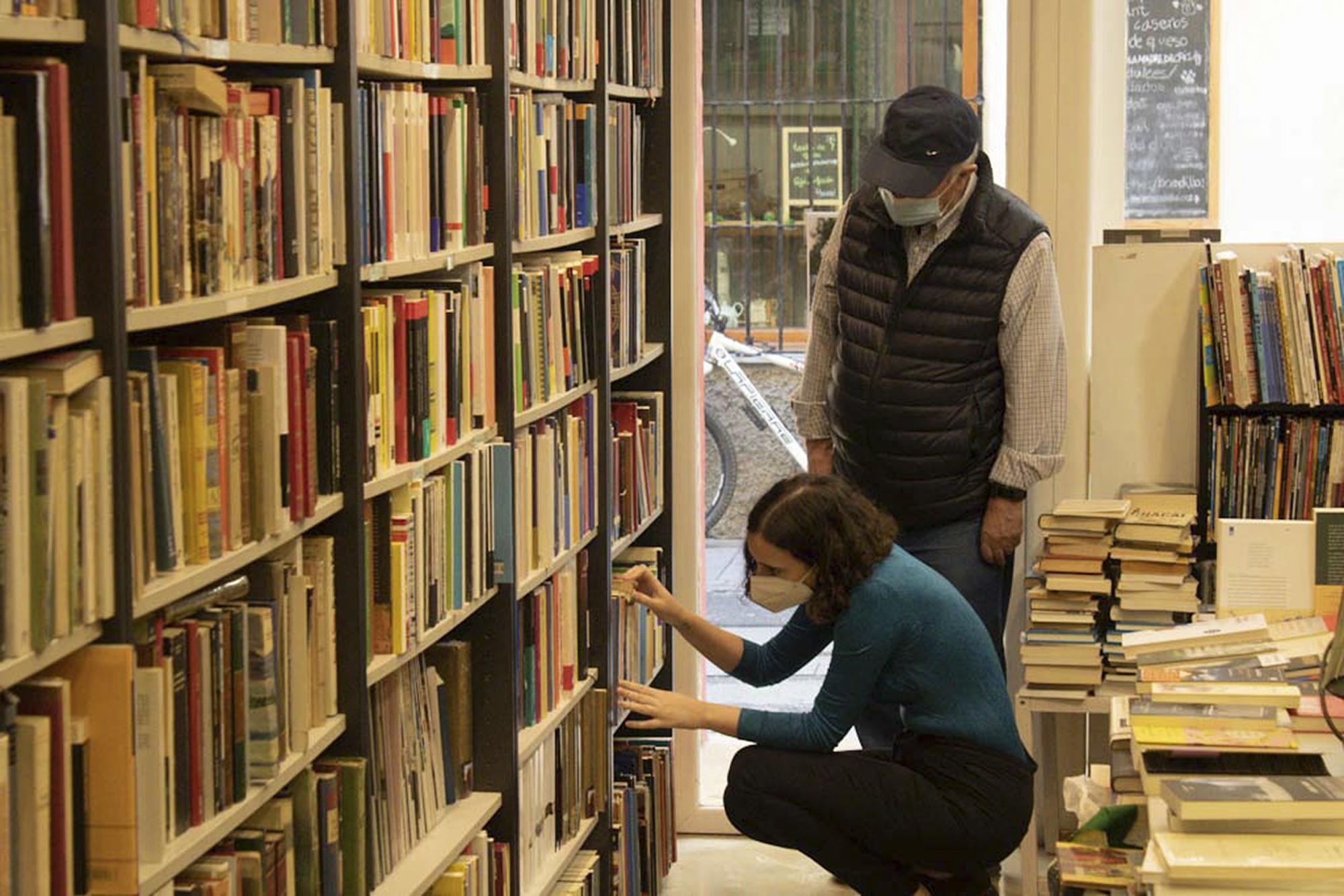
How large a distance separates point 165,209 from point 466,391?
3.63 ft

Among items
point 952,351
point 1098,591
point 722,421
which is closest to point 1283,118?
point 952,351

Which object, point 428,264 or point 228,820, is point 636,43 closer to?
point 428,264

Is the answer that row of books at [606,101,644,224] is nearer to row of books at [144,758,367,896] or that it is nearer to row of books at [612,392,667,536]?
row of books at [612,392,667,536]

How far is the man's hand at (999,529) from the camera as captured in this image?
4027 mm

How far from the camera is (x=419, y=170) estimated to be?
279cm

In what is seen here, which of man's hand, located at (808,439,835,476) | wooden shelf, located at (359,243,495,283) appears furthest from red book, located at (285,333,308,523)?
man's hand, located at (808,439,835,476)

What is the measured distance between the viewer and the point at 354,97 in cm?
243

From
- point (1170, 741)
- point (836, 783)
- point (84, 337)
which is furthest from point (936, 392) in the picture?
point (84, 337)

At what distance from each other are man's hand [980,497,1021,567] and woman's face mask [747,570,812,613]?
71cm

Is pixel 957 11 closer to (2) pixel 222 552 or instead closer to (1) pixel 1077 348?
(1) pixel 1077 348

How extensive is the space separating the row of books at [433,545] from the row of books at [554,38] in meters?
0.72

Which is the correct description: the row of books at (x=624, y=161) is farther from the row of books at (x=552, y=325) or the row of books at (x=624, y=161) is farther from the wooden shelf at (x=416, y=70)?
the wooden shelf at (x=416, y=70)

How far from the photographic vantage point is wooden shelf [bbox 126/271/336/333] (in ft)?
6.23

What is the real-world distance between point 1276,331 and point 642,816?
1.78m
